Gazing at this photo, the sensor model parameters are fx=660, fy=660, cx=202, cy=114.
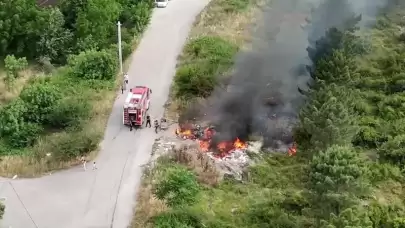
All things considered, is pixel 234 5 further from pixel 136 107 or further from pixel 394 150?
pixel 394 150

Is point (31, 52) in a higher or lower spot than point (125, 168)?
higher

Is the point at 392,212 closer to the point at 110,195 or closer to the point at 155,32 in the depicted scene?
the point at 110,195

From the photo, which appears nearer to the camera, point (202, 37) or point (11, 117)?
point (11, 117)

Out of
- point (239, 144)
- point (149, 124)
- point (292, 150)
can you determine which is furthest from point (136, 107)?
point (292, 150)

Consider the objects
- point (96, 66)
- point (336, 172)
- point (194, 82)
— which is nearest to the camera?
point (336, 172)

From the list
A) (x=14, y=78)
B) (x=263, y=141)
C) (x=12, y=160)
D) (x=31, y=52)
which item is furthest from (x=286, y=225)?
(x=31, y=52)

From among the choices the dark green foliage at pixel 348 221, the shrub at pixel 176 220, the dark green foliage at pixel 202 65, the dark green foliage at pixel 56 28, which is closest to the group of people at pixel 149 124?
the dark green foliage at pixel 202 65

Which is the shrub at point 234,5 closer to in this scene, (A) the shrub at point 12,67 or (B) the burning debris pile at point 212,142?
(A) the shrub at point 12,67
